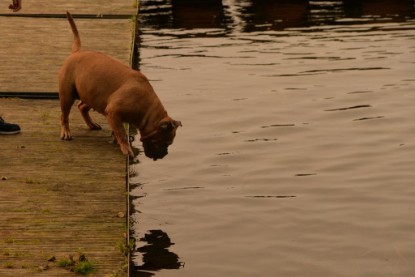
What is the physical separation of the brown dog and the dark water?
705mm

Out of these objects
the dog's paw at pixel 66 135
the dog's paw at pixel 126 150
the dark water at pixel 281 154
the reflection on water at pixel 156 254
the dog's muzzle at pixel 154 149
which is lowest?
the dark water at pixel 281 154

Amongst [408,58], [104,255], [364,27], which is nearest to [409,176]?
[104,255]

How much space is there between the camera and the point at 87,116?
12.0m

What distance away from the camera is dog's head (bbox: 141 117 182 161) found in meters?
10.4

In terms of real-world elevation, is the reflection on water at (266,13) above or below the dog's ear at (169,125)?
below

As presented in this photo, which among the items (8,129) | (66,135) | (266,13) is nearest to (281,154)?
(66,135)

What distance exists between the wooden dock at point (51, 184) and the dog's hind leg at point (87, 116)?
10cm

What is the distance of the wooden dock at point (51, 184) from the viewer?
840 cm

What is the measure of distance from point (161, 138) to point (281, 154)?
98.6 inches

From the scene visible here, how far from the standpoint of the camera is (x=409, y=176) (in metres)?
11.6

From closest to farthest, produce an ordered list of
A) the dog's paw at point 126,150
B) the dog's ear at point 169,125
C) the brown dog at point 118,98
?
the dog's ear at point 169,125, the brown dog at point 118,98, the dog's paw at point 126,150

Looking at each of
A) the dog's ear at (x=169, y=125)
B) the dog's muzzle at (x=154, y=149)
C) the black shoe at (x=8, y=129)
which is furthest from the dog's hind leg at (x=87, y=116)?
the dog's ear at (x=169, y=125)

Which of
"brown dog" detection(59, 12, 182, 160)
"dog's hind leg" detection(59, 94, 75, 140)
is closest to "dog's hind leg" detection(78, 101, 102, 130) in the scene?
"brown dog" detection(59, 12, 182, 160)

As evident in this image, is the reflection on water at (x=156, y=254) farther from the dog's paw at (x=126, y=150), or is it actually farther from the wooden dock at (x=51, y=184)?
the dog's paw at (x=126, y=150)
